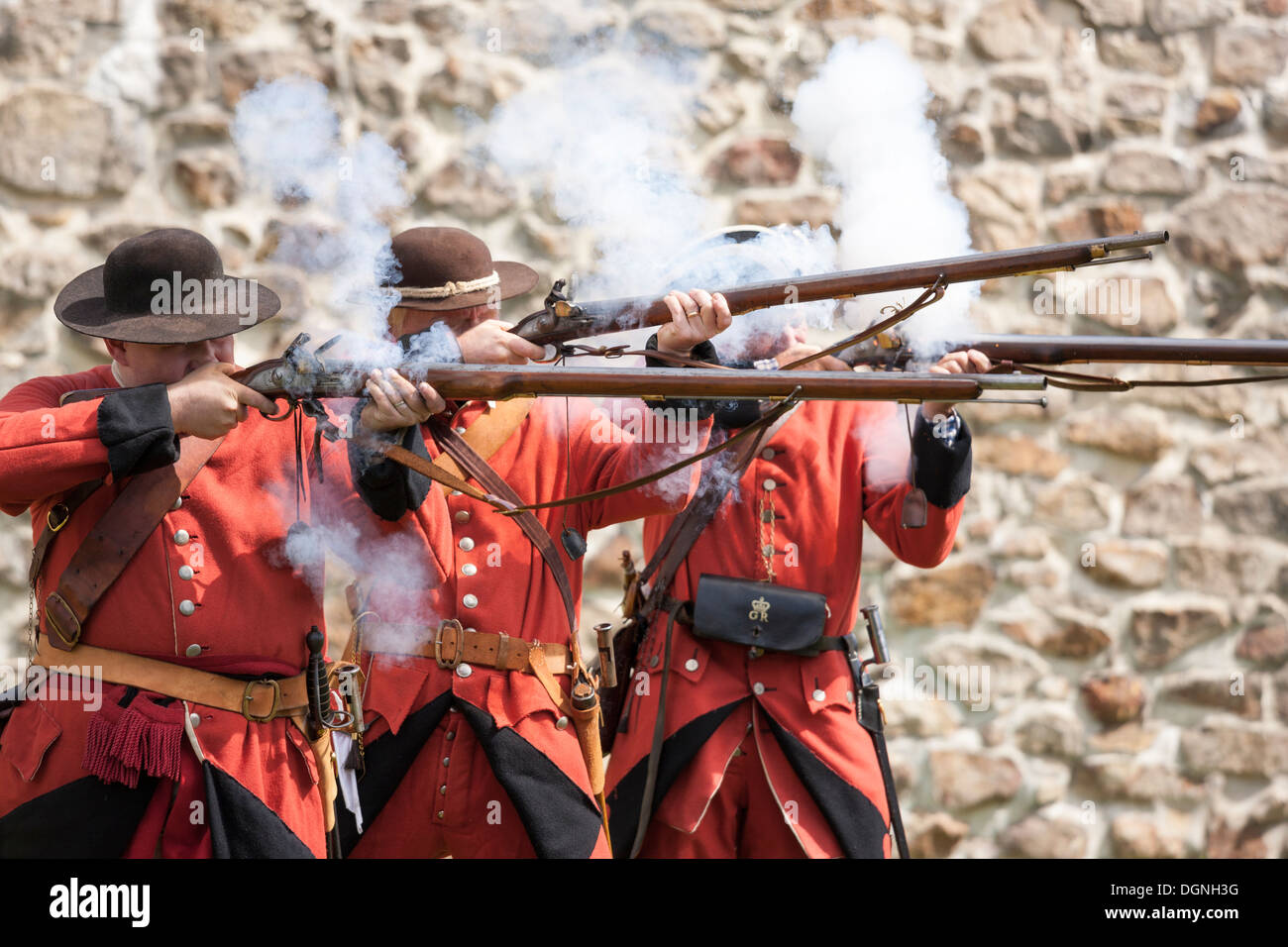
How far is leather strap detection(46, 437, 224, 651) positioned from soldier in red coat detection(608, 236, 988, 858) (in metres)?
1.36

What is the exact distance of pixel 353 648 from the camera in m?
3.20

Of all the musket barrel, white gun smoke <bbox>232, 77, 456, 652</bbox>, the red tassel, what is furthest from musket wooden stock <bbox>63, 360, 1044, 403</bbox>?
the red tassel

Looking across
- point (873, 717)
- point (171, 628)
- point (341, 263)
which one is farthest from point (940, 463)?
point (171, 628)

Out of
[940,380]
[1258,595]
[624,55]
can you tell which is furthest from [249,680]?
[1258,595]

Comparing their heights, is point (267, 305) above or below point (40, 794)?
above

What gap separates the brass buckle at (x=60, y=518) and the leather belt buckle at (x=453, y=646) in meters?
0.82

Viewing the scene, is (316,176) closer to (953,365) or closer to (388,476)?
(388,476)

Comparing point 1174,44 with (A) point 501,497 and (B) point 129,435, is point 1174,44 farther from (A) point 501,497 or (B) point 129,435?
(B) point 129,435

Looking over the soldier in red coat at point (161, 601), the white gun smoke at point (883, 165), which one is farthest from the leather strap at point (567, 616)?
the white gun smoke at point (883, 165)

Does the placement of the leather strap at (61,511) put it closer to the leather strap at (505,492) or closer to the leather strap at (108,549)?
the leather strap at (108,549)

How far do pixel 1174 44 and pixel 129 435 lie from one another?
4.13 meters

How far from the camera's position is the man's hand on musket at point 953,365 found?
11.4 ft

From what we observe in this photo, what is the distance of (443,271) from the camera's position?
3.13 m
